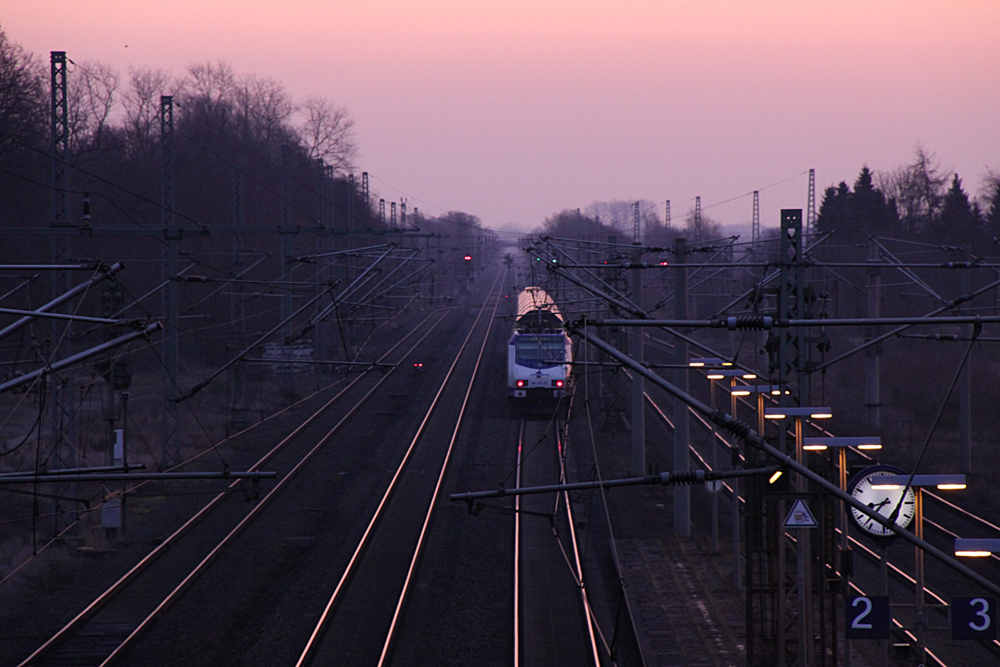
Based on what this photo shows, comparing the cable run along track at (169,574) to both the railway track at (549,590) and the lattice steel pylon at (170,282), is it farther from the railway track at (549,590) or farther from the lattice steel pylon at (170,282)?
the railway track at (549,590)

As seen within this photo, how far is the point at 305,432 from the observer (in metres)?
26.2

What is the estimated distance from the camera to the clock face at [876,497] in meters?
10.2

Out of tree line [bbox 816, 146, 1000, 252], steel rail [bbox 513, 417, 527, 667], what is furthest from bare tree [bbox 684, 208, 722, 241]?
steel rail [bbox 513, 417, 527, 667]

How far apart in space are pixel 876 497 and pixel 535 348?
18.8 metres

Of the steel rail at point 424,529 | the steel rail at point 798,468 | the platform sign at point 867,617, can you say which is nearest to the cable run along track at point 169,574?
the steel rail at point 424,529

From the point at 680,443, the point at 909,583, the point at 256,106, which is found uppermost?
the point at 256,106

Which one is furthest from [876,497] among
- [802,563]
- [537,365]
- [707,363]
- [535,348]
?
[535,348]

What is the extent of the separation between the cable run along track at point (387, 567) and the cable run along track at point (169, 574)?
6.57 ft

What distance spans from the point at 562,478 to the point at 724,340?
3028 cm

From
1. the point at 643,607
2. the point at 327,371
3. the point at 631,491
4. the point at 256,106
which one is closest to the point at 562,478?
the point at 631,491

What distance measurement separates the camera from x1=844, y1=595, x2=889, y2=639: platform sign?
9.80m

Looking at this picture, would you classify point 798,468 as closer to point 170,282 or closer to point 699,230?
point 170,282

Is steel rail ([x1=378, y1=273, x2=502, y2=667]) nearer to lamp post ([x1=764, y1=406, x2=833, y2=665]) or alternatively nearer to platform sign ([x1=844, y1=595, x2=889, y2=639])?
lamp post ([x1=764, y1=406, x2=833, y2=665])

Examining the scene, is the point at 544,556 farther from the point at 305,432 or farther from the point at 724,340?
the point at 724,340
